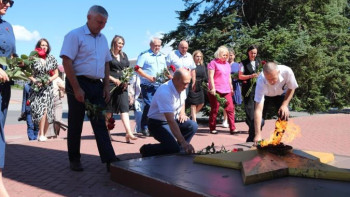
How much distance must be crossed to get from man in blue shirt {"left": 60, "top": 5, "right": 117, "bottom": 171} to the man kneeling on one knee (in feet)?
2.05

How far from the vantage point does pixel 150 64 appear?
732cm

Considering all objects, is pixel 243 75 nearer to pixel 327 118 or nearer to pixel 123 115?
pixel 123 115

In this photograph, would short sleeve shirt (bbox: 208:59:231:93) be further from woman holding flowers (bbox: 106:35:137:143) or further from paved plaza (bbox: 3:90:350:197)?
woman holding flowers (bbox: 106:35:137:143)

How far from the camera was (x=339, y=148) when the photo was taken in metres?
7.01

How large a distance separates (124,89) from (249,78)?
2624 mm

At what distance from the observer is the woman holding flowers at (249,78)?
737 centimetres

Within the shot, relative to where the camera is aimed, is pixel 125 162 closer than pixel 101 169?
Yes

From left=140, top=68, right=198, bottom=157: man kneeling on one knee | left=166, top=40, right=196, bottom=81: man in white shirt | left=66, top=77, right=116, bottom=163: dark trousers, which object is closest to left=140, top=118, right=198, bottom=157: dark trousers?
left=140, top=68, right=198, bottom=157: man kneeling on one knee

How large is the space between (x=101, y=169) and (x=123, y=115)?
6.91 ft

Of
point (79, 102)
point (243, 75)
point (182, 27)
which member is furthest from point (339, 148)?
point (182, 27)

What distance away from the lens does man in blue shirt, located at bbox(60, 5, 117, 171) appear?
4.37 meters

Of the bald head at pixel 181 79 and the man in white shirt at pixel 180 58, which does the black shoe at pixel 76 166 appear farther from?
the man in white shirt at pixel 180 58

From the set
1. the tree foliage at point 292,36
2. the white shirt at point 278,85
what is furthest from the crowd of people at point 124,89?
the tree foliage at point 292,36

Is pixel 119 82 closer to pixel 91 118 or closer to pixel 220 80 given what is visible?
pixel 91 118
